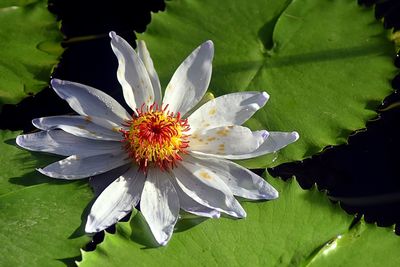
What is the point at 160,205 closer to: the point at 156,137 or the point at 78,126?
the point at 156,137

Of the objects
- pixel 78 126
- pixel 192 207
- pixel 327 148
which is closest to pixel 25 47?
pixel 78 126

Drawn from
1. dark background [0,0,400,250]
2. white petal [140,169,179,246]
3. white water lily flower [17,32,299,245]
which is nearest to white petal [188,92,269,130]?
white water lily flower [17,32,299,245]

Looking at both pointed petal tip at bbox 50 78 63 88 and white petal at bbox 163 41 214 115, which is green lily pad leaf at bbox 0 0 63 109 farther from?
white petal at bbox 163 41 214 115

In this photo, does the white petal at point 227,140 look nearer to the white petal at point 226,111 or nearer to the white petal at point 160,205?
the white petal at point 226,111

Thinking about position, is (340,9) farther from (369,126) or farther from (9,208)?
(9,208)

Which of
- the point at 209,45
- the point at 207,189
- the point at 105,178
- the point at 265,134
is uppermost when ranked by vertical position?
the point at 209,45

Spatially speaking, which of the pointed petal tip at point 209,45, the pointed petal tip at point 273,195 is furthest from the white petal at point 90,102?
the pointed petal tip at point 273,195

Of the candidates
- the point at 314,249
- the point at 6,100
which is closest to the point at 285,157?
the point at 314,249
